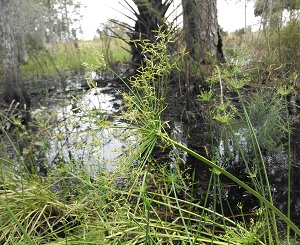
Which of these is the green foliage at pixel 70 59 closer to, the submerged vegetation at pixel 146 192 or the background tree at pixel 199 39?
the background tree at pixel 199 39

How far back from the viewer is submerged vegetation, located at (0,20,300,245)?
1.00m

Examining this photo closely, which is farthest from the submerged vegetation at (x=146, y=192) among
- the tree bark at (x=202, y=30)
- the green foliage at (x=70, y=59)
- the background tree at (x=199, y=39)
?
the green foliage at (x=70, y=59)

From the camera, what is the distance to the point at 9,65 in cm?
662

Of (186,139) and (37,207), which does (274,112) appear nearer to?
(186,139)

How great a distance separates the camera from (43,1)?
1131 inches

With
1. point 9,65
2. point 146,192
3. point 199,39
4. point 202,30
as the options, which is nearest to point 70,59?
point 9,65

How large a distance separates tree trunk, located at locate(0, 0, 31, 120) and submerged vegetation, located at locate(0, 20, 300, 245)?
3118 millimetres

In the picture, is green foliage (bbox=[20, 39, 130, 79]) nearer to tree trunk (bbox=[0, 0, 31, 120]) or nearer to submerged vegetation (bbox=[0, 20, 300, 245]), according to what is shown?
tree trunk (bbox=[0, 0, 31, 120])

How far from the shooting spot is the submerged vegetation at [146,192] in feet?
3.28

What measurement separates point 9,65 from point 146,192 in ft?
21.8

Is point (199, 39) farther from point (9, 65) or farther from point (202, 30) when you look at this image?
point (9, 65)

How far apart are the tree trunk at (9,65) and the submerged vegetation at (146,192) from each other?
312 centimetres

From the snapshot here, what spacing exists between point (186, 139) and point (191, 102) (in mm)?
672

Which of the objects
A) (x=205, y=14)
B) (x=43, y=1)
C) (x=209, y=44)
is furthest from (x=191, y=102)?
(x=43, y=1)
